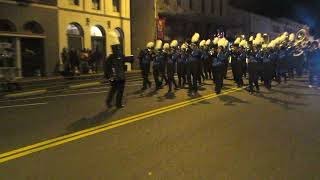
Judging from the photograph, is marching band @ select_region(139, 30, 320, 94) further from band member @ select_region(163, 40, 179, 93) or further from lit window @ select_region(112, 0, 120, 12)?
lit window @ select_region(112, 0, 120, 12)

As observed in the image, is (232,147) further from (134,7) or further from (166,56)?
(134,7)

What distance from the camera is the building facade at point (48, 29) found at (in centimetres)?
3438

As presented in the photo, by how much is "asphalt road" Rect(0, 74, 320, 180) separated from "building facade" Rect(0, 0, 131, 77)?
551 inches

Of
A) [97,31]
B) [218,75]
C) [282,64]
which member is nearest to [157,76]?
[218,75]

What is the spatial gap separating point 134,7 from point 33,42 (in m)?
17.3

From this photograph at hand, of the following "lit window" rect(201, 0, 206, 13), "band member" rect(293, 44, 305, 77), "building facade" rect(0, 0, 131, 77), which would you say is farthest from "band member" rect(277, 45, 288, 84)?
"lit window" rect(201, 0, 206, 13)

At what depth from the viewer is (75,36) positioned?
40469 mm

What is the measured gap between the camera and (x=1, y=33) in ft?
108

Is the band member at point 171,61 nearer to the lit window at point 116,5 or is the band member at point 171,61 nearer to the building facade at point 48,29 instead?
the building facade at point 48,29

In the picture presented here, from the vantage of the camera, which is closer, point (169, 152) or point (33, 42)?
point (169, 152)

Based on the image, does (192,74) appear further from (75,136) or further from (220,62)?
(75,136)

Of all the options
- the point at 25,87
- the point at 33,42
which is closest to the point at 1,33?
the point at 33,42

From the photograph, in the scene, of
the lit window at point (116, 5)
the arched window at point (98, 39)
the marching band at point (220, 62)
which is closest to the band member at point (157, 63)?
the marching band at point (220, 62)

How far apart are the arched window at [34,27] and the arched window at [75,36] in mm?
3106
